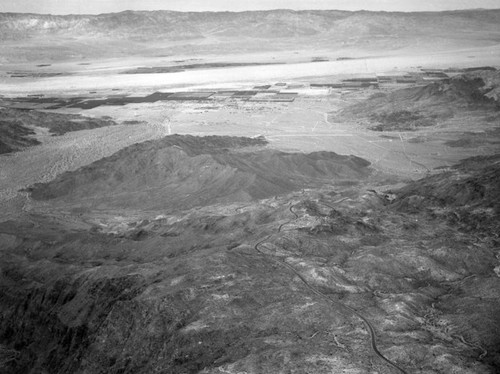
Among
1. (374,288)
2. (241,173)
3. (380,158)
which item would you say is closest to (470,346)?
Result: (374,288)

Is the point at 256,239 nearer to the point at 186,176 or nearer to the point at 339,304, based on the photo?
the point at 339,304

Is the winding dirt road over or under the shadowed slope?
over

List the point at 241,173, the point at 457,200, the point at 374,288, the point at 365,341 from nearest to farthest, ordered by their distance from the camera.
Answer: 1. the point at 365,341
2. the point at 374,288
3. the point at 457,200
4. the point at 241,173

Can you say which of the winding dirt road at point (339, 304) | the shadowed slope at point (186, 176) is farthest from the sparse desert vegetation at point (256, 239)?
the shadowed slope at point (186, 176)

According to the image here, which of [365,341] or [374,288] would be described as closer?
[365,341]

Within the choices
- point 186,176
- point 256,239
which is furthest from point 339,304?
point 186,176

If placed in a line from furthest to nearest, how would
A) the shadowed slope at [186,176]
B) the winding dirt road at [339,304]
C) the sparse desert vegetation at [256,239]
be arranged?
1. the shadowed slope at [186,176]
2. the sparse desert vegetation at [256,239]
3. the winding dirt road at [339,304]

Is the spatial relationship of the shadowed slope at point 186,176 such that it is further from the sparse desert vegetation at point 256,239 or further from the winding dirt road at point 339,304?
the winding dirt road at point 339,304

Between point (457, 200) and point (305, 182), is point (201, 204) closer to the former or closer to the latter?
point (305, 182)

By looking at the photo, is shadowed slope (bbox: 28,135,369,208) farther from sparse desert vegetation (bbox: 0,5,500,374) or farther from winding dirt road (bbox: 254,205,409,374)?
winding dirt road (bbox: 254,205,409,374)

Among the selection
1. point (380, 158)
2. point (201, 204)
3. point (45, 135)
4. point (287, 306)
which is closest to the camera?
point (287, 306)

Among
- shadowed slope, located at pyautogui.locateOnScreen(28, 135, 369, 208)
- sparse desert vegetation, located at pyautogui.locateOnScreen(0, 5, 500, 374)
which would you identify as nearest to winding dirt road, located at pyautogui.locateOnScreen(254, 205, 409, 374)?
sparse desert vegetation, located at pyautogui.locateOnScreen(0, 5, 500, 374)
